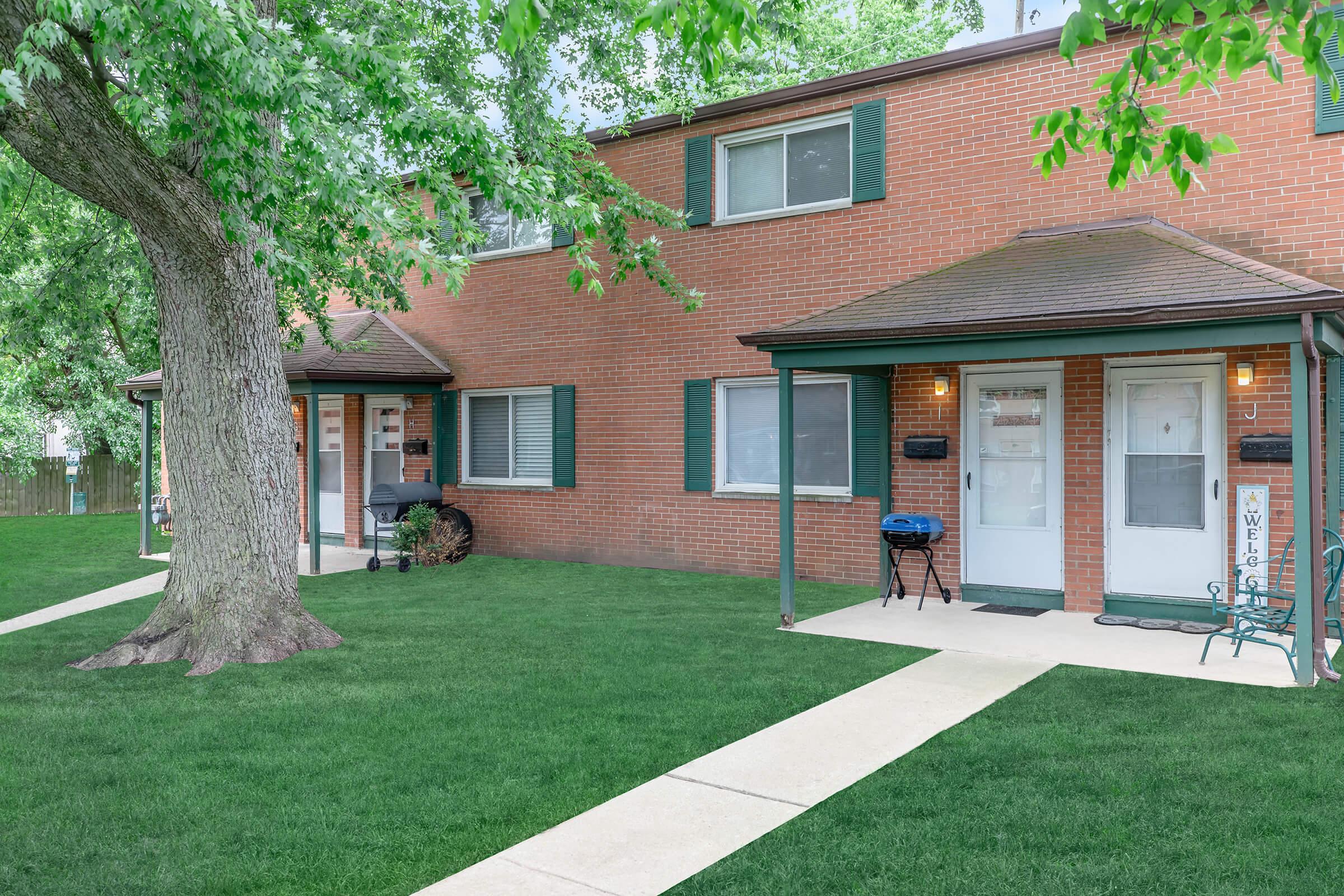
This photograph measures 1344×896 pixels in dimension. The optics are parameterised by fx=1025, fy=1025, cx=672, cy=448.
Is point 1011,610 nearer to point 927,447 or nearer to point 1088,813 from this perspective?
point 927,447

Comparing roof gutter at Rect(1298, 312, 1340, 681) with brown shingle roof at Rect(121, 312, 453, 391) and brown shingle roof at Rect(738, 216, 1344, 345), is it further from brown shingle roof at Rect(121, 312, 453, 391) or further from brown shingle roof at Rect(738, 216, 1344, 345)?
brown shingle roof at Rect(121, 312, 453, 391)

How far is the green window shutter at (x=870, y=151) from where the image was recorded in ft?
34.5

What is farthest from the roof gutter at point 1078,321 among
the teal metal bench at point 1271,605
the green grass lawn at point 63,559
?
the green grass lawn at point 63,559

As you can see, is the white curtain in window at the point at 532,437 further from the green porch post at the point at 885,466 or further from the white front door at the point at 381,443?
the green porch post at the point at 885,466

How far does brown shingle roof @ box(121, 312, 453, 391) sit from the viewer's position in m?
12.8

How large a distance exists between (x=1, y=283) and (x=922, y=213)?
10142 mm

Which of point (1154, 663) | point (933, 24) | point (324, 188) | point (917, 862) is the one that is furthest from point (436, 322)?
point (933, 24)

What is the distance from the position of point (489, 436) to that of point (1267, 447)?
9416mm

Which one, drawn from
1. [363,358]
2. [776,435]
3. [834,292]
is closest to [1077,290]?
[834,292]

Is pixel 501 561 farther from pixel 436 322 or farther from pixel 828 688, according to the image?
pixel 828 688

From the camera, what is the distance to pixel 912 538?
371 inches

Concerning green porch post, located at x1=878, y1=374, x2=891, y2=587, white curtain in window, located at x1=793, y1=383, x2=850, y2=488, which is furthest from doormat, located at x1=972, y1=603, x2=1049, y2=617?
white curtain in window, located at x1=793, y1=383, x2=850, y2=488

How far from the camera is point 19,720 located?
5828mm

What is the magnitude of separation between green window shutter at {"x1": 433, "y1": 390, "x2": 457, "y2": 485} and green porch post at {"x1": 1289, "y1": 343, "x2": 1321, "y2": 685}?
10457 mm
